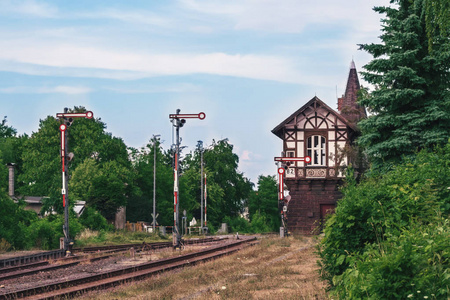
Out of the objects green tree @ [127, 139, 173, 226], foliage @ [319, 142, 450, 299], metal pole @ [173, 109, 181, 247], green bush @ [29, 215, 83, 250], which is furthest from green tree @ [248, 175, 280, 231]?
foliage @ [319, 142, 450, 299]

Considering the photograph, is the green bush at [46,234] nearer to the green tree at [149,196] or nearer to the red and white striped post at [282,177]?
the red and white striped post at [282,177]

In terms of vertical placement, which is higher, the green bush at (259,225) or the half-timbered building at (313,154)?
the half-timbered building at (313,154)

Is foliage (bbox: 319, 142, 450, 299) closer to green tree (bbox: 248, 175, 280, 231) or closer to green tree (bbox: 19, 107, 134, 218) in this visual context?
green tree (bbox: 19, 107, 134, 218)

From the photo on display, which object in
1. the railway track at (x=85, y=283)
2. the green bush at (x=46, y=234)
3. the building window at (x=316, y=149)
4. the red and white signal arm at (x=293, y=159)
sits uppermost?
the building window at (x=316, y=149)

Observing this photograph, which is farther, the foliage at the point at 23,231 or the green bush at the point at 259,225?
the green bush at the point at 259,225

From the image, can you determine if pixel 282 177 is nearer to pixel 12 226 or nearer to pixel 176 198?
pixel 176 198

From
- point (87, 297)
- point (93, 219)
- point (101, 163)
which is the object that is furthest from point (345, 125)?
point (87, 297)

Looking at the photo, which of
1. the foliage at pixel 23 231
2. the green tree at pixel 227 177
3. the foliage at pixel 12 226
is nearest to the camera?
the foliage at pixel 12 226

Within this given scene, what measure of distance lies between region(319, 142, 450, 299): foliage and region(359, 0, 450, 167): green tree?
31.2 feet

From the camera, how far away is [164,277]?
50.0 ft

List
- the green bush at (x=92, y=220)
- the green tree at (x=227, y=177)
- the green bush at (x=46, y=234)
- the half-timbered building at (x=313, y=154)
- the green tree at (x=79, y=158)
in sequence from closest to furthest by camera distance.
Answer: the green bush at (x=46, y=234) → the half-timbered building at (x=313, y=154) → the green bush at (x=92, y=220) → the green tree at (x=79, y=158) → the green tree at (x=227, y=177)

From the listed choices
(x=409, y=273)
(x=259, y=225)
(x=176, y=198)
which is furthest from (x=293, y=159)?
(x=409, y=273)

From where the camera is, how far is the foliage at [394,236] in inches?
263

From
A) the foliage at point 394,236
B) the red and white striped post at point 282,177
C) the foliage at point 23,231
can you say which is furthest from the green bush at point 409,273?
the red and white striped post at point 282,177
